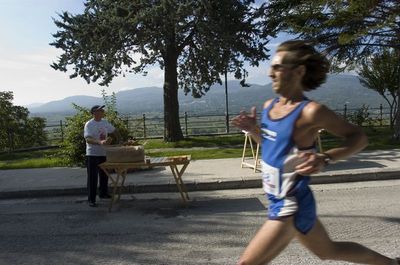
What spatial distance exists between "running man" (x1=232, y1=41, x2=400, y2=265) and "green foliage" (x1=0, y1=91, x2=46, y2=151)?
88.1 ft

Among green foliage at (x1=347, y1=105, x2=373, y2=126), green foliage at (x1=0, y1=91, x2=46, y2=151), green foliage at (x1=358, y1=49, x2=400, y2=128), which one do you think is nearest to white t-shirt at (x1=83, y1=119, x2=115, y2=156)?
green foliage at (x1=358, y1=49, x2=400, y2=128)

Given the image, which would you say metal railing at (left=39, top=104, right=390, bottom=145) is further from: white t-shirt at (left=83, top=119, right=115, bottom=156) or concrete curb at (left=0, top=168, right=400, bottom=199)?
white t-shirt at (left=83, top=119, right=115, bottom=156)

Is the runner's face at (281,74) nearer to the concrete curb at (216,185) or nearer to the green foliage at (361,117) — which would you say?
the concrete curb at (216,185)

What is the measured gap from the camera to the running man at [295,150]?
2.82m

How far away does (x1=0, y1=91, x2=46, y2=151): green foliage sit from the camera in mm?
28703

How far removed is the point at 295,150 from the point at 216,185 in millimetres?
6606

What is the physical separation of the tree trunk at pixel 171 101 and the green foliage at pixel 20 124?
10678 mm

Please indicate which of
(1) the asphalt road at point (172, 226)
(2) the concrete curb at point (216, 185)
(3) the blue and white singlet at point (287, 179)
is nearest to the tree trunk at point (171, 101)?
(2) the concrete curb at point (216, 185)

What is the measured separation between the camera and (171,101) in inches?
865

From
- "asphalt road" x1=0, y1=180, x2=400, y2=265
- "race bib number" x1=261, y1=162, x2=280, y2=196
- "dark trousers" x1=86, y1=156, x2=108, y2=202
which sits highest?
"race bib number" x1=261, y1=162, x2=280, y2=196

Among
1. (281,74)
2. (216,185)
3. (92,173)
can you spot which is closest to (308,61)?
(281,74)

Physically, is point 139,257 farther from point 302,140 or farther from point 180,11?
point 180,11

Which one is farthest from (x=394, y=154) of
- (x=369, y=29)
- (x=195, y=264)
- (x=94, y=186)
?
(x=195, y=264)

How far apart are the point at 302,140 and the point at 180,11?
15.5m
